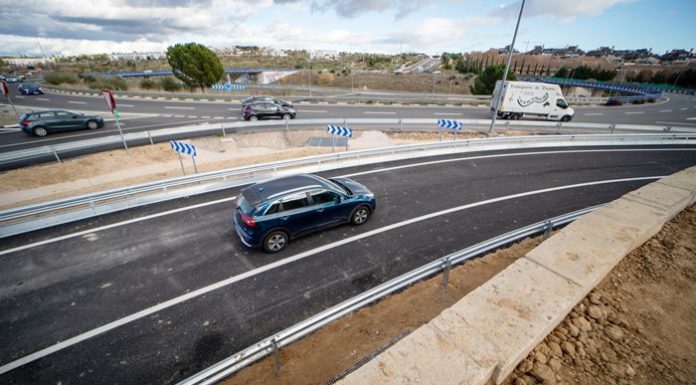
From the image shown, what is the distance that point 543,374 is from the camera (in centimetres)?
320

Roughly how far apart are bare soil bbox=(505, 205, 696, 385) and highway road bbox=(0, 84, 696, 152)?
2496cm

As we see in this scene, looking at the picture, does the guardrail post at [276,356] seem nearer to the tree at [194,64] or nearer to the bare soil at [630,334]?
the bare soil at [630,334]

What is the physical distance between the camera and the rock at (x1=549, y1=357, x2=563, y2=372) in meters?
3.27

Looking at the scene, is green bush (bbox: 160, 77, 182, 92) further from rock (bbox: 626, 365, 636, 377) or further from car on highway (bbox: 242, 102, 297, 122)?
rock (bbox: 626, 365, 636, 377)

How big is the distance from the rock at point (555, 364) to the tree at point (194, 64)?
5329 cm

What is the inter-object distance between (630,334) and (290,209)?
6176mm

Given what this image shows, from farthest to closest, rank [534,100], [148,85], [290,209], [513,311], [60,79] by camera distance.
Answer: [60,79] < [148,85] < [534,100] < [290,209] < [513,311]

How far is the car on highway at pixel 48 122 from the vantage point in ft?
61.9

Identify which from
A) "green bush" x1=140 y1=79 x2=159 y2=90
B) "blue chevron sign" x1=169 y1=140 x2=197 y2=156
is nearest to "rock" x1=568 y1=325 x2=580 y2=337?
"blue chevron sign" x1=169 y1=140 x2=197 y2=156

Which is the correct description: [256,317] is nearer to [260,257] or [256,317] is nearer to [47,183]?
[260,257]

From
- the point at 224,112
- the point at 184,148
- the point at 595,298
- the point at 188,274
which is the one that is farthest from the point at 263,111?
the point at 595,298

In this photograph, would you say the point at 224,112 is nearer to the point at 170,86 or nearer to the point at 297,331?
the point at 170,86

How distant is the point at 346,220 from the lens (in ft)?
25.8

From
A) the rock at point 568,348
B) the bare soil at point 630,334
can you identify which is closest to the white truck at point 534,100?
the bare soil at point 630,334
